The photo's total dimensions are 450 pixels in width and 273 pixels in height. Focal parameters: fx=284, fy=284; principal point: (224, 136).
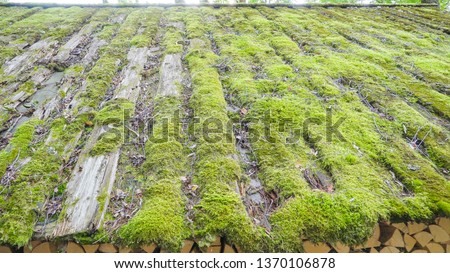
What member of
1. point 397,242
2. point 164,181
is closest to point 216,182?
point 164,181

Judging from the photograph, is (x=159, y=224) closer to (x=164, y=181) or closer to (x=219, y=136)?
(x=164, y=181)

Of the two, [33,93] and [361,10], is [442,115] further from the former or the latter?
[361,10]

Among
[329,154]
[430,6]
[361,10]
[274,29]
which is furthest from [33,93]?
[430,6]

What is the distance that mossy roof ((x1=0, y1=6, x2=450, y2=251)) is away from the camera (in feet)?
5.35

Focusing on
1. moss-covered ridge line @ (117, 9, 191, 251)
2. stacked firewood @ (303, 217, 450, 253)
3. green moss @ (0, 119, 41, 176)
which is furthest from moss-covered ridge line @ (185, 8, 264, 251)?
green moss @ (0, 119, 41, 176)

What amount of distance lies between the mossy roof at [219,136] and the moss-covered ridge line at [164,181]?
10mm

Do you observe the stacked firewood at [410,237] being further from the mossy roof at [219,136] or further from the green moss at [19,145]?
the green moss at [19,145]

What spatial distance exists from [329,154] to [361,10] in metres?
5.46

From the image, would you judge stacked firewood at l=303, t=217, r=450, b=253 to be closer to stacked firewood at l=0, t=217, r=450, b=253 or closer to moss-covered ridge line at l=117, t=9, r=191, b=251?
stacked firewood at l=0, t=217, r=450, b=253

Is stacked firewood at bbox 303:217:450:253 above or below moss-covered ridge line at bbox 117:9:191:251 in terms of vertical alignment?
below

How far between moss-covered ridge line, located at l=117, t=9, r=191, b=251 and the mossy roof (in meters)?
0.01

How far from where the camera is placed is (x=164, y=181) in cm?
185

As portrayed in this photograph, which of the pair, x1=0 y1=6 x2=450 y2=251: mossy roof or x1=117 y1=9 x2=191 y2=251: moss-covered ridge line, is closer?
x1=117 y1=9 x2=191 y2=251: moss-covered ridge line
